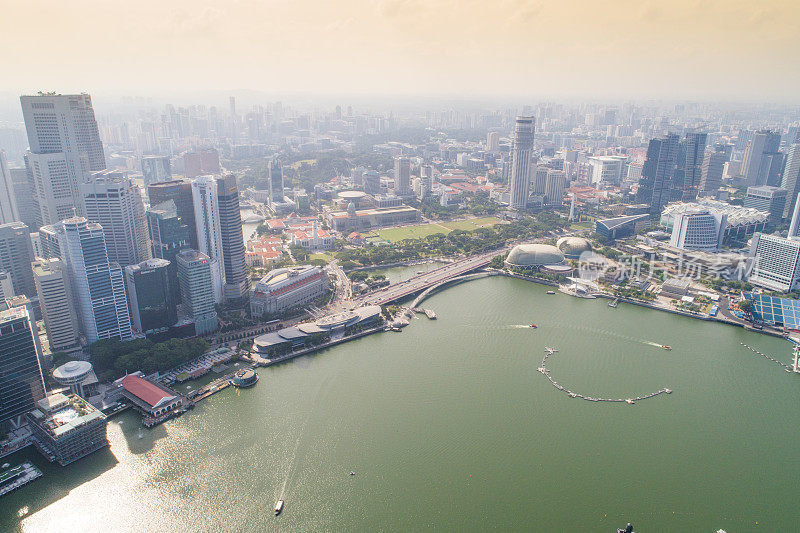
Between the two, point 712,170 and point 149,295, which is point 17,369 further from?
point 712,170

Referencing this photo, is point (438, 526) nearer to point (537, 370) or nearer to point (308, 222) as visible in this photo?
point (537, 370)

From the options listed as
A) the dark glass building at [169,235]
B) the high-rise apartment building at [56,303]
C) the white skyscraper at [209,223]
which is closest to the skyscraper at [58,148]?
the dark glass building at [169,235]

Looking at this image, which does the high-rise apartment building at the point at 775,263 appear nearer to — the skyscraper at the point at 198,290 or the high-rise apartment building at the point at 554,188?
the high-rise apartment building at the point at 554,188

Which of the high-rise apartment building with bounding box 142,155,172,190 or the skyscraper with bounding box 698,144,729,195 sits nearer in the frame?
the high-rise apartment building with bounding box 142,155,172,190

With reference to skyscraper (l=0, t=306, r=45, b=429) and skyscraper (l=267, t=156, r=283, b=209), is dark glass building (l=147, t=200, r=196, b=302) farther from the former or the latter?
skyscraper (l=267, t=156, r=283, b=209)

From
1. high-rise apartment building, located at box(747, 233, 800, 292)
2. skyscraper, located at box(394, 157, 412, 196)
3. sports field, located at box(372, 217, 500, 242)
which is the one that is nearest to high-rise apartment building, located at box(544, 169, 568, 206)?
sports field, located at box(372, 217, 500, 242)

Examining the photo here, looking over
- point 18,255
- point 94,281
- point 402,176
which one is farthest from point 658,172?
point 18,255
